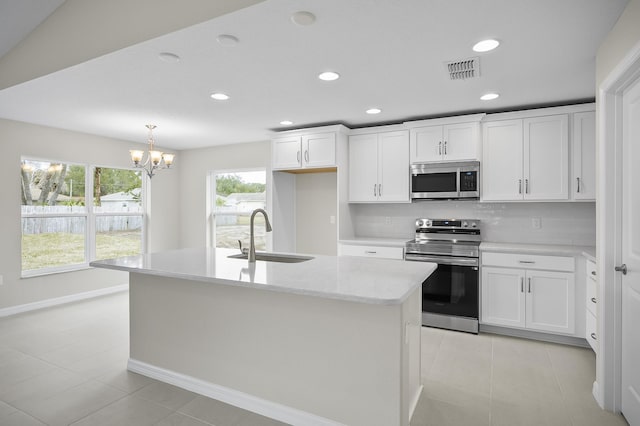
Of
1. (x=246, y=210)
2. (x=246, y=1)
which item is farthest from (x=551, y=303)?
(x=246, y=210)

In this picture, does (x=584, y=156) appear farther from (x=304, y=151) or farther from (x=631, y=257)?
(x=304, y=151)

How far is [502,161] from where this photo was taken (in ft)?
12.6

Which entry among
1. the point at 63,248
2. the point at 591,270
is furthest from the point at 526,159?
the point at 63,248

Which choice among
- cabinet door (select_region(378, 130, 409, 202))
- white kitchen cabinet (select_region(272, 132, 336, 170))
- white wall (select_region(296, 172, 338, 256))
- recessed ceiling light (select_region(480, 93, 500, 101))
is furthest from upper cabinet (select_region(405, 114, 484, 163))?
white wall (select_region(296, 172, 338, 256))

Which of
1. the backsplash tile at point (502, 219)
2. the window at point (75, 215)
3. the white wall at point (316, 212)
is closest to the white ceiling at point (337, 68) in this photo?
the window at point (75, 215)

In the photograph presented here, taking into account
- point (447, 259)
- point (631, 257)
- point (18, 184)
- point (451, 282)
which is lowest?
point (451, 282)

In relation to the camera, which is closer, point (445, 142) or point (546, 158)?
point (546, 158)

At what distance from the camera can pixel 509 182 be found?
151 inches

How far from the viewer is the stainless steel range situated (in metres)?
3.74

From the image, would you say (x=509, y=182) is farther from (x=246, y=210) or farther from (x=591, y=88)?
(x=246, y=210)

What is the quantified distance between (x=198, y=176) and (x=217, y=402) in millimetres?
4565

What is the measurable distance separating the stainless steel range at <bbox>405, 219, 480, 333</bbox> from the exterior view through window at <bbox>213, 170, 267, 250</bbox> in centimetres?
262

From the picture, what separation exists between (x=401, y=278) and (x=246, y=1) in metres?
1.75

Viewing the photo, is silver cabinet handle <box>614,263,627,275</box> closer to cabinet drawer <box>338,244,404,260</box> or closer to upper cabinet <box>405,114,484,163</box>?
upper cabinet <box>405,114,484,163</box>
